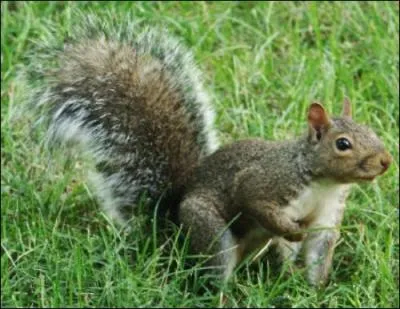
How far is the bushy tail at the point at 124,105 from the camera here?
3.69 m

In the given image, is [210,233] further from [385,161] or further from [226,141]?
[226,141]

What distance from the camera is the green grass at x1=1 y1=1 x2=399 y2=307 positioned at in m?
3.50

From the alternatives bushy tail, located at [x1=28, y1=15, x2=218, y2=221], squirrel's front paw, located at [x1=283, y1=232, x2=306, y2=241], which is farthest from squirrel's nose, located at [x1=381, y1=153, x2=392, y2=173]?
bushy tail, located at [x1=28, y1=15, x2=218, y2=221]

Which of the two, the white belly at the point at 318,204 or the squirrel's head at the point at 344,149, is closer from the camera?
the squirrel's head at the point at 344,149

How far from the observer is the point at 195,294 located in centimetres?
359

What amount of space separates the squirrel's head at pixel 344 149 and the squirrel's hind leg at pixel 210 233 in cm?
35

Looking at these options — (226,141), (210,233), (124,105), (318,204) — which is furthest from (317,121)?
(226,141)

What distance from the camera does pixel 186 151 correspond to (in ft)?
12.4

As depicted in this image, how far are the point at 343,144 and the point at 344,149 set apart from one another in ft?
0.05

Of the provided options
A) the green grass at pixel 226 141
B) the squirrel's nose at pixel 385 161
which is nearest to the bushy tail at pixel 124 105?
the green grass at pixel 226 141

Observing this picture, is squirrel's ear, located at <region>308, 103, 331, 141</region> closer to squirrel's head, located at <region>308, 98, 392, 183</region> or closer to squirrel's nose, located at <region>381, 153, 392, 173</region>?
squirrel's head, located at <region>308, 98, 392, 183</region>

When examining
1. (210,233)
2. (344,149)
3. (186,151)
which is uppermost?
(344,149)

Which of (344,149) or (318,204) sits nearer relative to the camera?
(344,149)

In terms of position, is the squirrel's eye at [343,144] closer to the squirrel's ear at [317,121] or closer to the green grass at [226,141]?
the squirrel's ear at [317,121]
